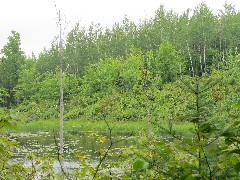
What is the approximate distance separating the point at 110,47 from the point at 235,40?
83.7 ft

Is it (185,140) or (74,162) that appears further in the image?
(74,162)

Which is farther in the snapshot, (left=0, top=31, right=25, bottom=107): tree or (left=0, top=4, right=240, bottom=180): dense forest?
(left=0, top=31, right=25, bottom=107): tree

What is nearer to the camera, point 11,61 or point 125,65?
point 125,65

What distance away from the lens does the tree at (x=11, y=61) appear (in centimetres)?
6825

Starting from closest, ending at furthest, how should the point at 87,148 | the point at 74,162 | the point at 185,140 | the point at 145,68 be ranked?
the point at 185,140, the point at 145,68, the point at 74,162, the point at 87,148

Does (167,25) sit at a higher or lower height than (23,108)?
higher

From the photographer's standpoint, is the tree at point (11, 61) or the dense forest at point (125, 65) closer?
the dense forest at point (125, 65)

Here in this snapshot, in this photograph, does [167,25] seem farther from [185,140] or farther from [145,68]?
[185,140]

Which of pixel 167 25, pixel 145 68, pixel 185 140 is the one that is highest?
pixel 167 25

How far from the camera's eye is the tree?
224 ft

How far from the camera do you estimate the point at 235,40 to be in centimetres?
5669

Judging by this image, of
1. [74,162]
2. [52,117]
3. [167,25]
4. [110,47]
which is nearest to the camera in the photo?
[74,162]

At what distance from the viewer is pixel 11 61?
6919 cm

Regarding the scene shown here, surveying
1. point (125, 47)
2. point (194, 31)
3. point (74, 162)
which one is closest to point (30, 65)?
point (125, 47)
